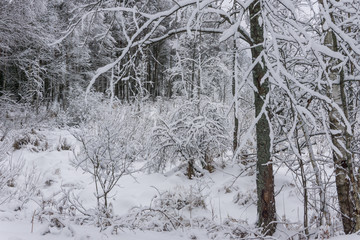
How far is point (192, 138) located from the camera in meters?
5.63

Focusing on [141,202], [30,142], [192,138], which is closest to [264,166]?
[141,202]

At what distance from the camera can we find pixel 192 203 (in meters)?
4.27

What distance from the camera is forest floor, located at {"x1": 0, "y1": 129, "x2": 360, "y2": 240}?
2279 mm

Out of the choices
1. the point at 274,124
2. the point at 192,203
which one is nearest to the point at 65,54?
the point at 192,203

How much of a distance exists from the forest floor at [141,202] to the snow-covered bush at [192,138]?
15.8 inches

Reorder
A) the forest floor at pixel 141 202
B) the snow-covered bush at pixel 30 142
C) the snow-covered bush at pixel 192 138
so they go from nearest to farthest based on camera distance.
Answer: the forest floor at pixel 141 202
the snow-covered bush at pixel 192 138
the snow-covered bush at pixel 30 142

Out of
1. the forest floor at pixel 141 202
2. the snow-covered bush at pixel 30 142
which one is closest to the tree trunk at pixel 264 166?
the forest floor at pixel 141 202

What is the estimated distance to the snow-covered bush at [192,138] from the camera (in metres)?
5.56

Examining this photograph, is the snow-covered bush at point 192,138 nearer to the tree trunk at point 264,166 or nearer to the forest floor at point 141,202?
the forest floor at point 141,202

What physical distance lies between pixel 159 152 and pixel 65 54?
1142 cm

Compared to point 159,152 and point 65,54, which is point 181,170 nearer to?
point 159,152

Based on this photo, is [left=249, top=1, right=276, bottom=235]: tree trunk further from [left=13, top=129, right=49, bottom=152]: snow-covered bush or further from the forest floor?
[left=13, top=129, right=49, bottom=152]: snow-covered bush

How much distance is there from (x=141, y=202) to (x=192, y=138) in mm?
1823

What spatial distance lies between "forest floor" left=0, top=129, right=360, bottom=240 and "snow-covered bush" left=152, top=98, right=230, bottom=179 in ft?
1.32
